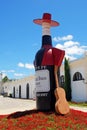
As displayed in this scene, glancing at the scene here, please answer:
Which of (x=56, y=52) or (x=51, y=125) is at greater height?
(x=56, y=52)

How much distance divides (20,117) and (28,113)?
799mm

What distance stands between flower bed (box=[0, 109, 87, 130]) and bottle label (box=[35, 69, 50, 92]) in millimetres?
1245

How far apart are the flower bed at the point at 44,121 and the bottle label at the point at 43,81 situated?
1.25 m

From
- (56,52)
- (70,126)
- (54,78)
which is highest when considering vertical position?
(56,52)

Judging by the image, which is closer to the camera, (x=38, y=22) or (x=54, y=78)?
(x=54, y=78)

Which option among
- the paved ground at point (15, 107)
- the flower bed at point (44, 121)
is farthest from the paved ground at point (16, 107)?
the flower bed at point (44, 121)

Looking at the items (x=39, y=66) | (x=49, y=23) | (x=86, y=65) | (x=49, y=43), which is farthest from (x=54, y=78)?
(x=86, y=65)

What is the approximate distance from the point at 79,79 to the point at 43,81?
812 inches

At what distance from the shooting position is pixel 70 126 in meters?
10.0

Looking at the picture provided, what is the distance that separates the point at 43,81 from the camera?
1285 centimetres

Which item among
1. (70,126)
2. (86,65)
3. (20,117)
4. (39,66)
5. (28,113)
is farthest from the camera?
(86,65)

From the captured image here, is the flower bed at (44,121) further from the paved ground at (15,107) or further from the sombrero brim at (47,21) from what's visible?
the paved ground at (15,107)

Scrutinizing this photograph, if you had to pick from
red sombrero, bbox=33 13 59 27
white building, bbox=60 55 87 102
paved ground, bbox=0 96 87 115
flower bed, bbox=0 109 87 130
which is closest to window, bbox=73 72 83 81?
white building, bbox=60 55 87 102

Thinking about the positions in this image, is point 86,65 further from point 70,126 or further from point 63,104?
point 70,126
